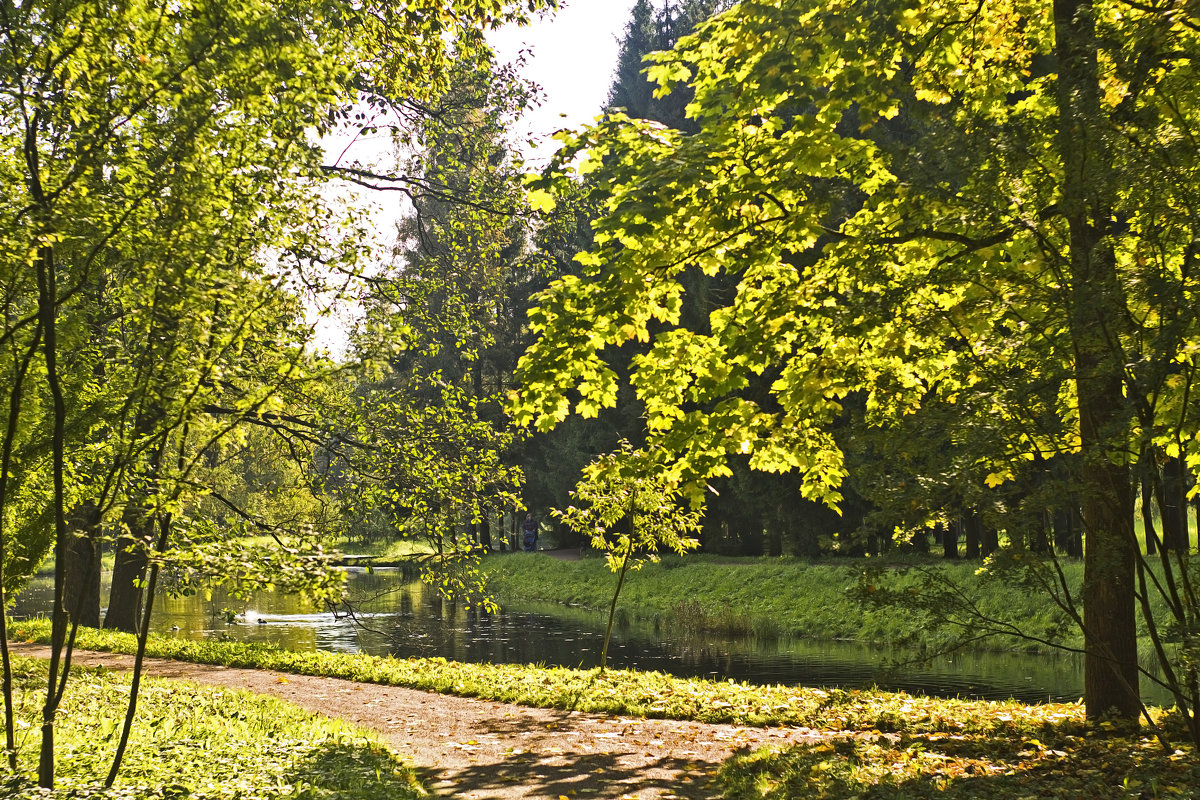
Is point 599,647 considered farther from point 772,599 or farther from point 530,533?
point 530,533

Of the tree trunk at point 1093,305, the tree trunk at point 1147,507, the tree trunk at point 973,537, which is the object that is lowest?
the tree trunk at point 973,537

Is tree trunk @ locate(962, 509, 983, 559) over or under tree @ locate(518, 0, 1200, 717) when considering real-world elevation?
under

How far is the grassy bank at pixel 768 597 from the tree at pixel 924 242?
8316mm

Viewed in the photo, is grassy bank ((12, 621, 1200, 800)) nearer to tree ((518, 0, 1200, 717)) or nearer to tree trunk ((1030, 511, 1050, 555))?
tree ((518, 0, 1200, 717))

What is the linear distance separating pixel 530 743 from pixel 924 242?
5717 millimetres

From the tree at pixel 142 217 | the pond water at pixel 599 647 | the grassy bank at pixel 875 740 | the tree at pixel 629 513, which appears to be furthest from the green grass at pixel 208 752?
the tree at pixel 629 513

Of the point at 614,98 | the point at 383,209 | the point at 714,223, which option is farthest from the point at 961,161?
the point at 614,98

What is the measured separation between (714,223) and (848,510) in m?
22.5

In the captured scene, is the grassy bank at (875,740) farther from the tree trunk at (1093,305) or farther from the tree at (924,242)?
the tree trunk at (1093,305)

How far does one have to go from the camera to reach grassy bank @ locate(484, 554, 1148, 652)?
19562 millimetres

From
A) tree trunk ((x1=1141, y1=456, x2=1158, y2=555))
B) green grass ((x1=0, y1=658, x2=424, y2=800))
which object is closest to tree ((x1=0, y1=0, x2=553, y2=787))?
green grass ((x1=0, y1=658, x2=424, y2=800))

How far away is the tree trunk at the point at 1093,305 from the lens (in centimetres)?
510

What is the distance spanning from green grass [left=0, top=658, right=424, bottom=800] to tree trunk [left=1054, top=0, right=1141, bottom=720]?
4.73 meters

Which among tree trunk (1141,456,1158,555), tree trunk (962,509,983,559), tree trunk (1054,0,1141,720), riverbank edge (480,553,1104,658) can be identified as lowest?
riverbank edge (480,553,1104,658)
